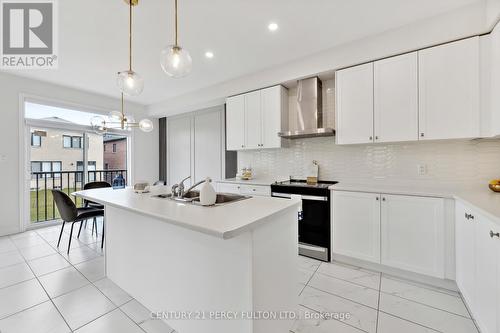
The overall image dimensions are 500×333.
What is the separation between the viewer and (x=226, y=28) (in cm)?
233

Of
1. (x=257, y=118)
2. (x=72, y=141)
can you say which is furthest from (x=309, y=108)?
(x=72, y=141)

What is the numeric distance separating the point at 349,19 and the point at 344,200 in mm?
1972

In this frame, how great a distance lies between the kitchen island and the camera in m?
1.15

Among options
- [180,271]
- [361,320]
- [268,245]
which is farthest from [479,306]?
[180,271]

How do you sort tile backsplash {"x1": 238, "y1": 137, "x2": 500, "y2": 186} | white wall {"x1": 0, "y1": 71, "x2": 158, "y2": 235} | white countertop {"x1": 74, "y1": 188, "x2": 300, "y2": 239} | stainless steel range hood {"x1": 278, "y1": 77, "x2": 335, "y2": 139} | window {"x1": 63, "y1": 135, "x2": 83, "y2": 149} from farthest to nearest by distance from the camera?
1. window {"x1": 63, "y1": 135, "x2": 83, "y2": 149}
2. white wall {"x1": 0, "y1": 71, "x2": 158, "y2": 235}
3. stainless steel range hood {"x1": 278, "y1": 77, "x2": 335, "y2": 139}
4. tile backsplash {"x1": 238, "y1": 137, "x2": 500, "y2": 186}
5. white countertop {"x1": 74, "y1": 188, "x2": 300, "y2": 239}

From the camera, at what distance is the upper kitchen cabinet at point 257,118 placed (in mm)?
3254

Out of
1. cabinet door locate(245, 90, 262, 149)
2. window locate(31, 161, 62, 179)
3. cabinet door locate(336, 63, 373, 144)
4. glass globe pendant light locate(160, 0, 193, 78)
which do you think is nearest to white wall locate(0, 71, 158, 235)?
window locate(31, 161, 62, 179)

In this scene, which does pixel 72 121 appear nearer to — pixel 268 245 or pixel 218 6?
pixel 218 6

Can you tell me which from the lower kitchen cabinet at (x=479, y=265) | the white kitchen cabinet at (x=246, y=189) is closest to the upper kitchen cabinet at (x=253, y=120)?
the white kitchen cabinet at (x=246, y=189)

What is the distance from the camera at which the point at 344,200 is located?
2475 mm

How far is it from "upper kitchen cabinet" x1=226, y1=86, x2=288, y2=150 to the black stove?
0.90 meters

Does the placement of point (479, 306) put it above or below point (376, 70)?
below

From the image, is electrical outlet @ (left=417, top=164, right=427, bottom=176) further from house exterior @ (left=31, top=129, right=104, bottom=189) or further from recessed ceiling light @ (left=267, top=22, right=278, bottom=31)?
house exterior @ (left=31, top=129, right=104, bottom=189)

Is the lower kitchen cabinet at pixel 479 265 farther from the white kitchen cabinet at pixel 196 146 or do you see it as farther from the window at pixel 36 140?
the window at pixel 36 140
